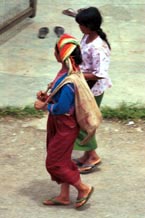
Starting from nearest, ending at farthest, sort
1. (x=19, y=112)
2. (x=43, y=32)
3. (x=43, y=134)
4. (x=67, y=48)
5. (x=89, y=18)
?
1. (x=67, y=48)
2. (x=89, y=18)
3. (x=43, y=134)
4. (x=19, y=112)
5. (x=43, y=32)

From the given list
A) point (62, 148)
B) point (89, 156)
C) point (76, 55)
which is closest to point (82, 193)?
point (62, 148)

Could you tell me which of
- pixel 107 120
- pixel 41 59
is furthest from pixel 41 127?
pixel 41 59

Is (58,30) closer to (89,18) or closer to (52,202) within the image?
(89,18)

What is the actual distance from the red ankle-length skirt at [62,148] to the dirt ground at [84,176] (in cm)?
31

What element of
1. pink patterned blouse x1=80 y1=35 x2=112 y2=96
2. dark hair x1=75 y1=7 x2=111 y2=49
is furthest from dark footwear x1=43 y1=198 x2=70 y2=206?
dark hair x1=75 y1=7 x2=111 y2=49

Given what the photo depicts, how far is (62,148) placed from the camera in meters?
4.63

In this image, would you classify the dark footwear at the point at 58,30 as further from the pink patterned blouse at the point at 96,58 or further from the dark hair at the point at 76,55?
the dark hair at the point at 76,55

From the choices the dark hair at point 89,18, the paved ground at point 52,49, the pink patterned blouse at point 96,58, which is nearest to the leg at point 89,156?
the pink patterned blouse at point 96,58

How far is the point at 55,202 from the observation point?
4852 millimetres

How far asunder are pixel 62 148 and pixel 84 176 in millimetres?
756

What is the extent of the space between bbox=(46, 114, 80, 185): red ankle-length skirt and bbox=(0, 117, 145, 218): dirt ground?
310mm

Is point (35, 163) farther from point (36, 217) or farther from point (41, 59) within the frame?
point (41, 59)

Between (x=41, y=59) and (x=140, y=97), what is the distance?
5.24ft

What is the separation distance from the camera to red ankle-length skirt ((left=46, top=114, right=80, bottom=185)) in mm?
4617
